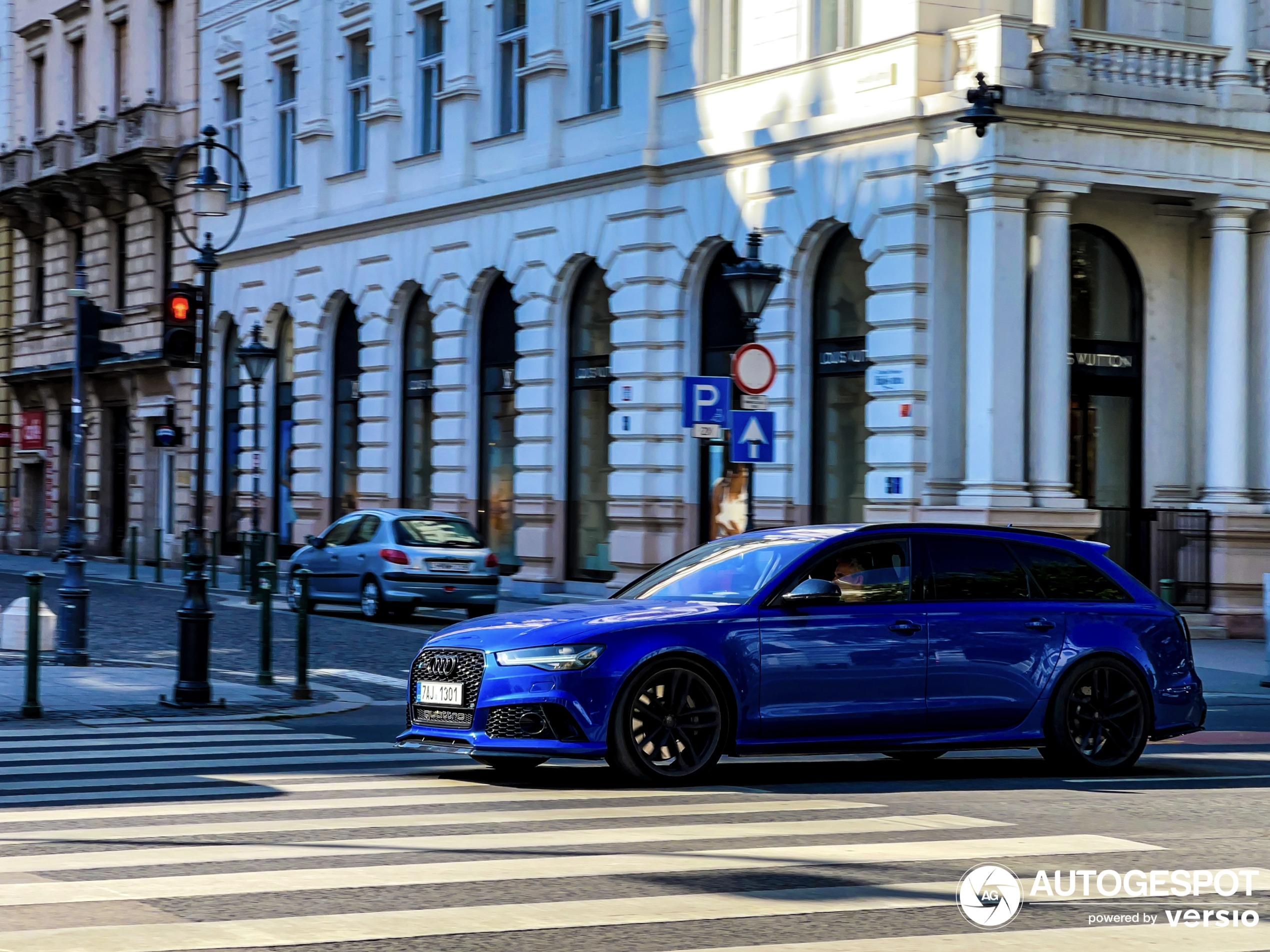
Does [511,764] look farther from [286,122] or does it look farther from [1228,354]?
[286,122]

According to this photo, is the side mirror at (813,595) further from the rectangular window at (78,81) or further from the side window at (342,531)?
the rectangular window at (78,81)

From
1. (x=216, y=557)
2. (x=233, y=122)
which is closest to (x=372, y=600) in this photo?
(x=216, y=557)

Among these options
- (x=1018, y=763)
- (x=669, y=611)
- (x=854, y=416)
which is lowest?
(x=1018, y=763)

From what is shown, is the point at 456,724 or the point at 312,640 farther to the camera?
the point at 312,640

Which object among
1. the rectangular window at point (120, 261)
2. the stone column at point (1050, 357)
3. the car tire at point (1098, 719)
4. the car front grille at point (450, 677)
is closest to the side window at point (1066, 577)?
the car tire at point (1098, 719)

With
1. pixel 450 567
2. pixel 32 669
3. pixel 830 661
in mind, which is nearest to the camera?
pixel 830 661

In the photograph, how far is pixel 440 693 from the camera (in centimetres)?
1118

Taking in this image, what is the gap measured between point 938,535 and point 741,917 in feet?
17.3

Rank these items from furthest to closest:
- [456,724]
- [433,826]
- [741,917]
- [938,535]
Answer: [938,535] → [456,724] → [433,826] → [741,917]

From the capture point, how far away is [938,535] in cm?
1192

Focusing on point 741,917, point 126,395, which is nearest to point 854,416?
point 741,917

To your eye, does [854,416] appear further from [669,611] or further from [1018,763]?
[669,611]

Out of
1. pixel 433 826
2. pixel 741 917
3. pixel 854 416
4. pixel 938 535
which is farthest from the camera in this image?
pixel 854 416

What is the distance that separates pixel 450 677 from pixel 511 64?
2448 centimetres
